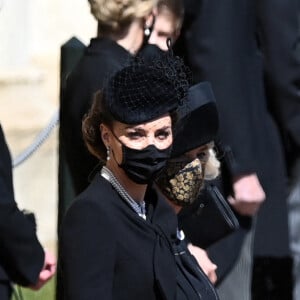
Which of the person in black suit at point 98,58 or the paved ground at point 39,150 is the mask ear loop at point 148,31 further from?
the paved ground at point 39,150

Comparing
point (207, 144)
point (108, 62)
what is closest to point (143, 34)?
point (108, 62)

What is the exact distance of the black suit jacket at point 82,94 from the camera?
5777mm

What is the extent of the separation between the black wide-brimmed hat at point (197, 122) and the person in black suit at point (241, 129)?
0.67 m

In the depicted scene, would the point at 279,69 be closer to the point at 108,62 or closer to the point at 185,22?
the point at 185,22

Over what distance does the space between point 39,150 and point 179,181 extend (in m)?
3.53

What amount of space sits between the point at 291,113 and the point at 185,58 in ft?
1.45

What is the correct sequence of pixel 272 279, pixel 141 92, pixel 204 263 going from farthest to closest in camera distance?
pixel 272 279, pixel 204 263, pixel 141 92

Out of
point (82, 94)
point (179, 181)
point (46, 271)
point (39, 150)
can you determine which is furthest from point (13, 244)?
point (39, 150)

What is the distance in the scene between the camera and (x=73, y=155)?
6.02 meters

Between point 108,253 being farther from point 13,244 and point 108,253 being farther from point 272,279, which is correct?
point 272,279

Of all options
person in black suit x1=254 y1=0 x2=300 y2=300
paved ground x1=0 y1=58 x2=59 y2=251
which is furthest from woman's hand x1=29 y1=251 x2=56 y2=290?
paved ground x1=0 y1=58 x2=59 y2=251

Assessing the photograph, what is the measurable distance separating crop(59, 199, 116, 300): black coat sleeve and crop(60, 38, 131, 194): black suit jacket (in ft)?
4.02

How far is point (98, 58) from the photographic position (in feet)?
19.0

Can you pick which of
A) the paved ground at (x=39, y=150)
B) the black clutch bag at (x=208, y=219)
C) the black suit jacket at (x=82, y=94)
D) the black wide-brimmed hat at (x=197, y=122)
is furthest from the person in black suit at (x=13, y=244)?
the paved ground at (x=39, y=150)
